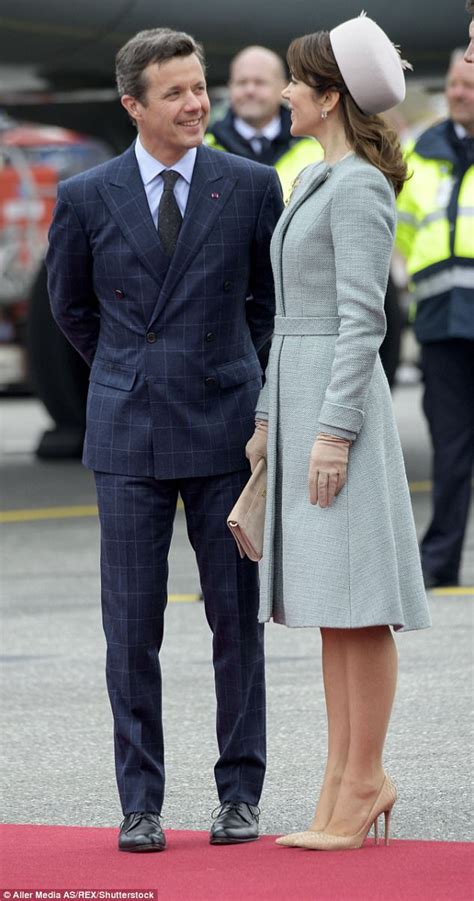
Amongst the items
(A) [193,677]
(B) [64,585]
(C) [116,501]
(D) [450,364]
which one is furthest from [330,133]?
(B) [64,585]

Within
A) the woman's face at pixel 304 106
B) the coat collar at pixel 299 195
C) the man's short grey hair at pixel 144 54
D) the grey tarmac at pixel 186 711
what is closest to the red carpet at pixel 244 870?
the grey tarmac at pixel 186 711

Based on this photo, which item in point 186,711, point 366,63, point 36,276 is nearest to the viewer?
point 366,63

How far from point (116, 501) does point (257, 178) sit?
2.79 feet

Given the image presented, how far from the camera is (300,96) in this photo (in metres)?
4.10

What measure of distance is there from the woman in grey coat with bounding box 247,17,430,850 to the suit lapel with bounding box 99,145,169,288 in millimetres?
283

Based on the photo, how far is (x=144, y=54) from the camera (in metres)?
4.23

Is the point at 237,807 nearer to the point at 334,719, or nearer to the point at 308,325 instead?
the point at 334,719

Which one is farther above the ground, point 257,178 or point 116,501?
point 257,178

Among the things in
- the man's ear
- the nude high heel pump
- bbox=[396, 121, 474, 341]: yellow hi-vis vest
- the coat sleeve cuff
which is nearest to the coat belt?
the coat sleeve cuff

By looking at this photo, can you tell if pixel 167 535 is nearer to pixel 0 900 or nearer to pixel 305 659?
pixel 0 900

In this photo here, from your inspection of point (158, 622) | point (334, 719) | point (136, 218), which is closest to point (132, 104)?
point (136, 218)

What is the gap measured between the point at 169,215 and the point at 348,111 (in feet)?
1.67

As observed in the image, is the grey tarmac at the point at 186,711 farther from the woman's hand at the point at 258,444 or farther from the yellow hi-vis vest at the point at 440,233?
the yellow hi-vis vest at the point at 440,233

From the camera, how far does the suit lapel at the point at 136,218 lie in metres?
4.25
